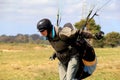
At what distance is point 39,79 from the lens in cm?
1569

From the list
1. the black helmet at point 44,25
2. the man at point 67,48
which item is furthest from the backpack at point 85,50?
the black helmet at point 44,25

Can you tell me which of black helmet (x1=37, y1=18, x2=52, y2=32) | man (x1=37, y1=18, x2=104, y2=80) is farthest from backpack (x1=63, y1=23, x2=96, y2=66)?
black helmet (x1=37, y1=18, x2=52, y2=32)

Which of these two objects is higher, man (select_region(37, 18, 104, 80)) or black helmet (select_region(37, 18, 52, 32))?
black helmet (select_region(37, 18, 52, 32))

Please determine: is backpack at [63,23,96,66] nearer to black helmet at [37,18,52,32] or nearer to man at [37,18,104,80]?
man at [37,18,104,80]

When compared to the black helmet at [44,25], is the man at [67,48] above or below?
below

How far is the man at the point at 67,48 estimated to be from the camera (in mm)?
8352

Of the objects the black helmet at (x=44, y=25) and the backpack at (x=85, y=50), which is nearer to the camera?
the black helmet at (x=44, y=25)

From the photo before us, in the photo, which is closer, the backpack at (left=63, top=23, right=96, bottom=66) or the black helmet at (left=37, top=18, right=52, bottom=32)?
the black helmet at (left=37, top=18, right=52, bottom=32)

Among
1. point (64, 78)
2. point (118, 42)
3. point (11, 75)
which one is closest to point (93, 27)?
point (118, 42)

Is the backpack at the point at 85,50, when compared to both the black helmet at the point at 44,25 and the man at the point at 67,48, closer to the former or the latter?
the man at the point at 67,48

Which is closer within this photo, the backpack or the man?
the man

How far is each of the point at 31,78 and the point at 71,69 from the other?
24.9 ft

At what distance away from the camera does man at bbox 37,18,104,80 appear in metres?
8.35

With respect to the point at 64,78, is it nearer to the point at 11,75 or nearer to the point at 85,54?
the point at 85,54
